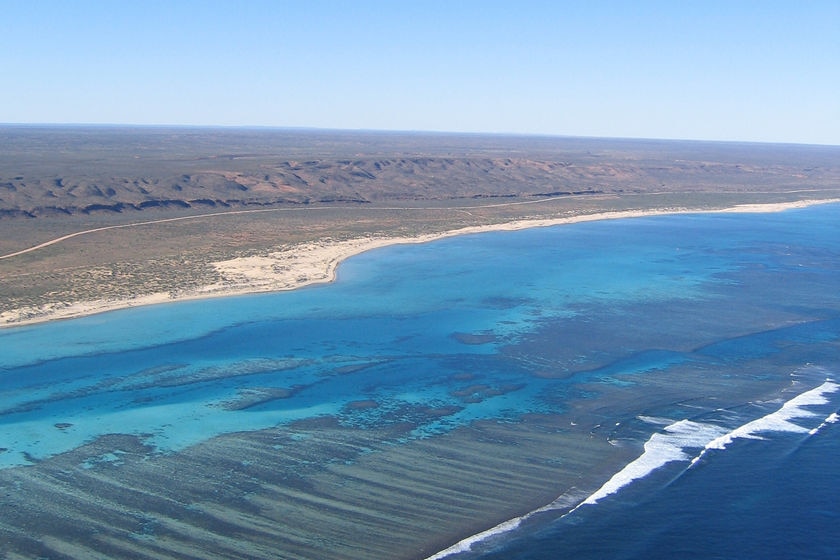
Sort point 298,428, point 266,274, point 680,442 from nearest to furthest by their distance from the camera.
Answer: point 680,442 → point 298,428 → point 266,274

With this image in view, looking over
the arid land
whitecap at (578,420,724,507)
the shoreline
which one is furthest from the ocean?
the arid land

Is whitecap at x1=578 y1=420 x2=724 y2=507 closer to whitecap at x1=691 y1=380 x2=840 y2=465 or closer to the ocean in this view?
the ocean

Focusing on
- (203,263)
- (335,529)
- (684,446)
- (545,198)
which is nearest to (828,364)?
(684,446)

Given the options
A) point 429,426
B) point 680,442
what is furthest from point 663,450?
point 429,426

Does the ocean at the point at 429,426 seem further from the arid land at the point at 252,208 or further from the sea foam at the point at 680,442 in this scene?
the arid land at the point at 252,208

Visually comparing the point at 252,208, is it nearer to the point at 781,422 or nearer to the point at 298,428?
the point at 298,428

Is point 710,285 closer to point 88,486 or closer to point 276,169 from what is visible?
point 88,486

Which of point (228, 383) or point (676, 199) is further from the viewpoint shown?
point (676, 199)
